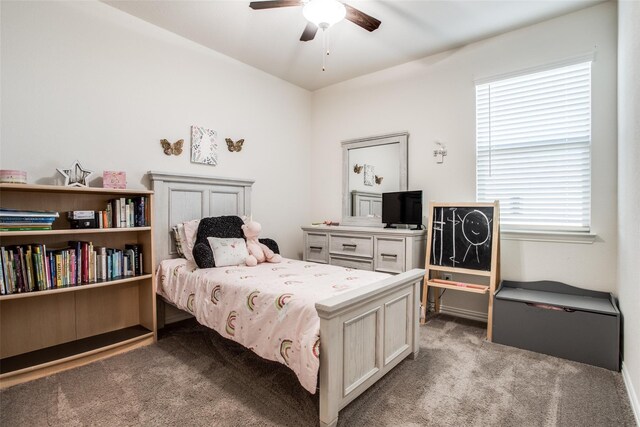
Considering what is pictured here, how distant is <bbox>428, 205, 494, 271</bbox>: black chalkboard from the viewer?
2936mm

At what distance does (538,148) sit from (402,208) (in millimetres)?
1359

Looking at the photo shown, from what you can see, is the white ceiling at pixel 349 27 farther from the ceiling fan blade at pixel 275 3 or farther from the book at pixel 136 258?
the book at pixel 136 258

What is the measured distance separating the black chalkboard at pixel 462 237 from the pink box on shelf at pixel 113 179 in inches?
110

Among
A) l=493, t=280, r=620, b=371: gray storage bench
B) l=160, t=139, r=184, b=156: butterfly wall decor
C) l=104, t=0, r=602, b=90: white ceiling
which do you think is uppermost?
l=104, t=0, r=602, b=90: white ceiling

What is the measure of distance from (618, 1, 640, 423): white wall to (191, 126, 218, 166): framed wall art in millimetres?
3369

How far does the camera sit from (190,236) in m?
2.93

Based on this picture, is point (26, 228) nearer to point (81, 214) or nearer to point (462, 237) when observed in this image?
point (81, 214)

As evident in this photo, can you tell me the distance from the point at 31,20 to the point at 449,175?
12.4 ft

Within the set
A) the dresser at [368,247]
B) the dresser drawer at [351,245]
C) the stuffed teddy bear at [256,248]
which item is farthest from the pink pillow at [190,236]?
the dresser drawer at [351,245]

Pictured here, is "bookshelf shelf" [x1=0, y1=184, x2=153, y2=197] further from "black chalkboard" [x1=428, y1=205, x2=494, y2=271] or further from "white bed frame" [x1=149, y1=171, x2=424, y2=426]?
"black chalkboard" [x1=428, y1=205, x2=494, y2=271]

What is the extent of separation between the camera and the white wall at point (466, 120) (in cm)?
Result: 262

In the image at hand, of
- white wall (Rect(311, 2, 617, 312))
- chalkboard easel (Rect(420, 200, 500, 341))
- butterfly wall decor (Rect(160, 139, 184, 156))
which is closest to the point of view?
white wall (Rect(311, 2, 617, 312))

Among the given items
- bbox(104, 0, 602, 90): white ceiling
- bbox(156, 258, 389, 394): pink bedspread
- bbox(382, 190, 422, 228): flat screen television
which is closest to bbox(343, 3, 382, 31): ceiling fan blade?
bbox(104, 0, 602, 90): white ceiling

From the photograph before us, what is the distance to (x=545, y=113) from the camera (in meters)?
2.91
